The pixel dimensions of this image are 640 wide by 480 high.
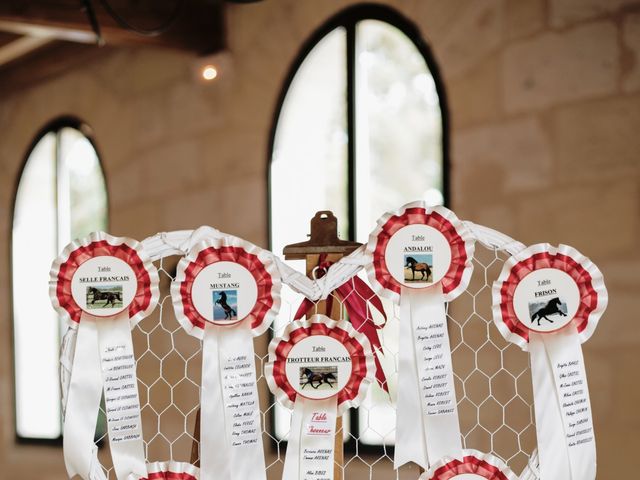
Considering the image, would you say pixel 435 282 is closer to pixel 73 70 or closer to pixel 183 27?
pixel 183 27

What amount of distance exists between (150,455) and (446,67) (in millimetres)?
2040

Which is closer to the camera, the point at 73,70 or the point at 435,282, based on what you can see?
the point at 435,282

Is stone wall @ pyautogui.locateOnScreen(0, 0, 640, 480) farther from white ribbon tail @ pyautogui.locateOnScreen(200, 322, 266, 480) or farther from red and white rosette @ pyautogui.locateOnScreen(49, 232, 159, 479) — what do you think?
red and white rosette @ pyautogui.locateOnScreen(49, 232, 159, 479)

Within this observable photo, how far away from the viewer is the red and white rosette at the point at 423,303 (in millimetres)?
1029

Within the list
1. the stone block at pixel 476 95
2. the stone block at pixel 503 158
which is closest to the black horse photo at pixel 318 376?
the stone block at pixel 503 158

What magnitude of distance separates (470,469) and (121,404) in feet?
1.56

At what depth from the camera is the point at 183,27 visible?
3.18 metres

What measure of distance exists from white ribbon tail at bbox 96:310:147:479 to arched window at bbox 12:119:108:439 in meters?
3.21

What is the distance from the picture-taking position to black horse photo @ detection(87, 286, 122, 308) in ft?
3.42

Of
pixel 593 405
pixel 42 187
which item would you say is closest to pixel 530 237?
pixel 593 405

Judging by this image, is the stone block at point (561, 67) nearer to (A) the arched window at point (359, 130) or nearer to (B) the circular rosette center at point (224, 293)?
(A) the arched window at point (359, 130)

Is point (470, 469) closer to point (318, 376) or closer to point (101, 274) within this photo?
point (318, 376)

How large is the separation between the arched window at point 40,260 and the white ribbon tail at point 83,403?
3200 mm

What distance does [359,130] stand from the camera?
2.91m
